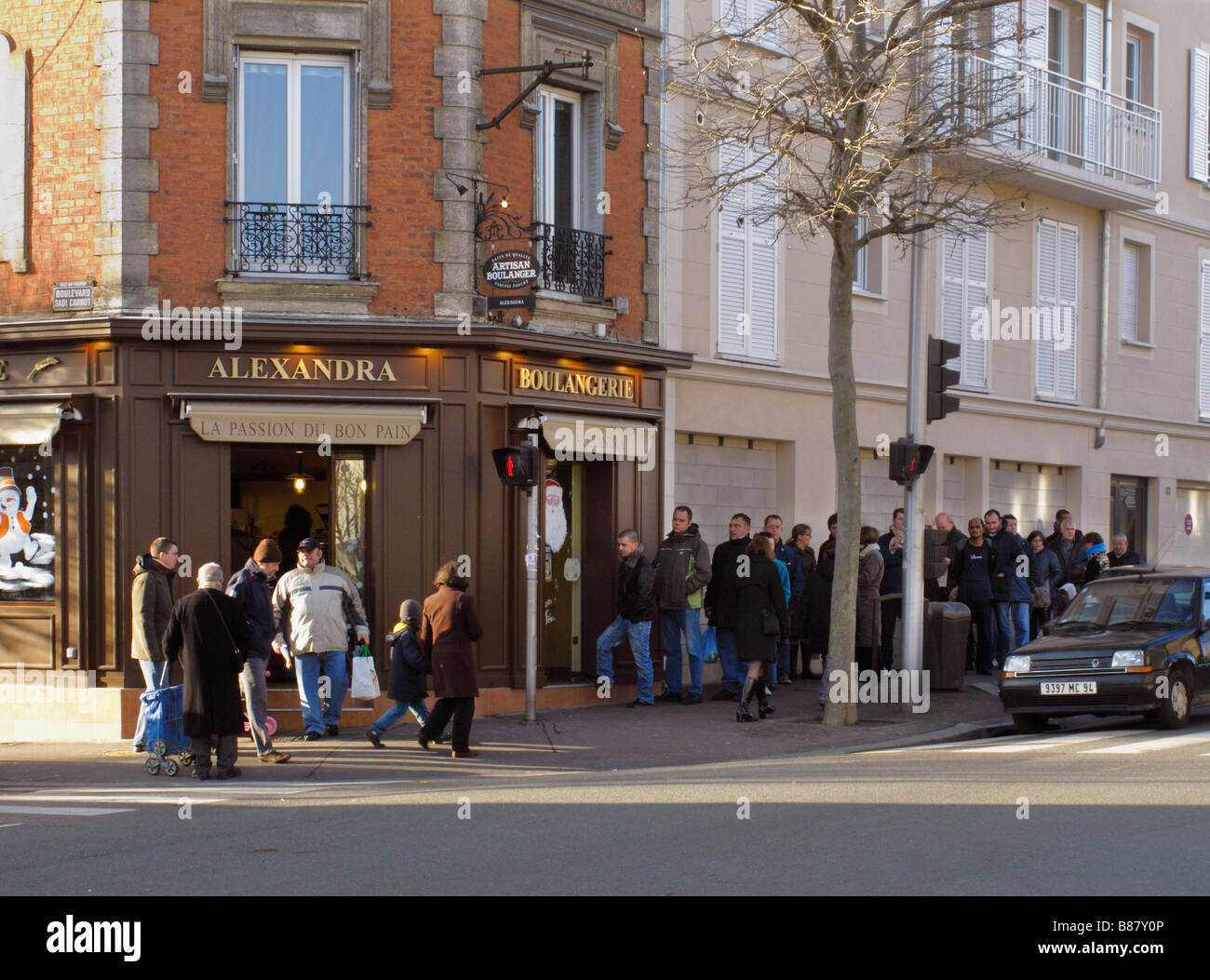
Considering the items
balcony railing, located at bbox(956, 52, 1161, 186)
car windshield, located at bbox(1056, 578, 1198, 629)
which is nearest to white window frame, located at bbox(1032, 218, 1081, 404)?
balcony railing, located at bbox(956, 52, 1161, 186)

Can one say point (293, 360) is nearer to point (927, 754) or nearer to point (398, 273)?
point (398, 273)

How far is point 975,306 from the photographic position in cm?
2367

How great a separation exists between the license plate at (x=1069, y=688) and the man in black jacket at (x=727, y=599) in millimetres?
3677

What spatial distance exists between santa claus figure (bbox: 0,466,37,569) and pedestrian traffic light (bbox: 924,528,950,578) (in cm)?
968

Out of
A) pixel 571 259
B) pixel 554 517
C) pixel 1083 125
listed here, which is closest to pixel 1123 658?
pixel 554 517

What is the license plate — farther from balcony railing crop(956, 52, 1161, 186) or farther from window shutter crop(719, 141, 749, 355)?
balcony railing crop(956, 52, 1161, 186)

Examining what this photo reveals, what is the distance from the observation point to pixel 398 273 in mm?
15812

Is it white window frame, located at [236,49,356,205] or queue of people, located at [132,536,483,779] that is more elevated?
white window frame, located at [236,49,356,205]

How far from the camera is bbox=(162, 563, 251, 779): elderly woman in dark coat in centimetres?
1238

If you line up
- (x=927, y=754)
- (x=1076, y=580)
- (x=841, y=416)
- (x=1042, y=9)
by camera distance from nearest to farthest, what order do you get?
1. (x=927, y=754)
2. (x=841, y=416)
3. (x=1076, y=580)
4. (x=1042, y=9)

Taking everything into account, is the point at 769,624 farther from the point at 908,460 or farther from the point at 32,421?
the point at 32,421

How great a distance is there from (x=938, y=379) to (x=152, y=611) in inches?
347

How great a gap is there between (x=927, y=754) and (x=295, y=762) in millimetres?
5564

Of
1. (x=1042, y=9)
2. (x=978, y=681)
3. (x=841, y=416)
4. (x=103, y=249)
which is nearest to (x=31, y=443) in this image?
(x=103, y=249)
